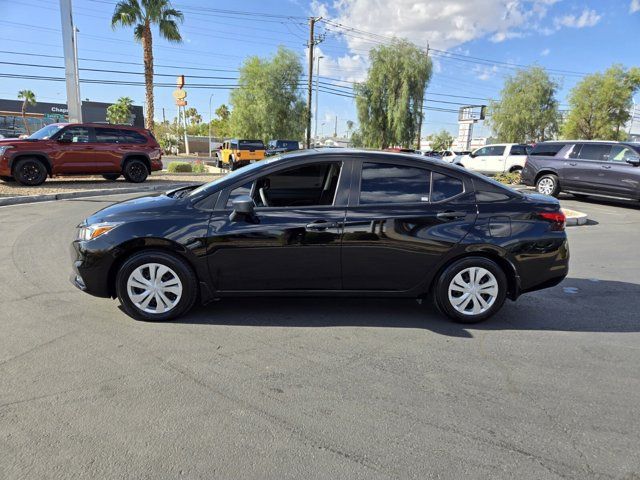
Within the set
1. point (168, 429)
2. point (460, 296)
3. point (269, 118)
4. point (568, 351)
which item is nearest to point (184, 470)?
point (168, 429)

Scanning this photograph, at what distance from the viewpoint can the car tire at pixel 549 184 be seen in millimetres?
13828

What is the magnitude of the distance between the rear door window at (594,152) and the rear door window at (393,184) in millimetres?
11205

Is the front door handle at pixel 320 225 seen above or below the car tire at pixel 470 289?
above

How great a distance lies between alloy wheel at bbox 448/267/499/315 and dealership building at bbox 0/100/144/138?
6942 cm

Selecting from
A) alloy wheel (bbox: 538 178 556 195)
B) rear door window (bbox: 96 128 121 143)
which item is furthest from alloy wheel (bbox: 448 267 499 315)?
rear door window (bbox: 96 128 121 143)

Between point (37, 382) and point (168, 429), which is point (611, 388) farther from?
point (37, 382)

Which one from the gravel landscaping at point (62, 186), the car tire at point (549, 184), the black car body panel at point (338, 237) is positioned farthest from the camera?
the car tire at point (549, 184)

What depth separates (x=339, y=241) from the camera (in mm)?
3965

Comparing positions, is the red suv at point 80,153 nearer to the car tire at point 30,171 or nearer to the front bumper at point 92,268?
the car tire at point 30,171

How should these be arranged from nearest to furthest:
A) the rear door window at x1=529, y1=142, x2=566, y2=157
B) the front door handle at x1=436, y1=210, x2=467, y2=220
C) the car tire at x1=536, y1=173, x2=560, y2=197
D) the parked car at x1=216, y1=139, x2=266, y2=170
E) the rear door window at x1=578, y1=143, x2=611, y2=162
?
1. the front door handle at x1=436, y1=210, x2=467, y2=220
2. the rear door window at x1=578, y1=143, x2=611, y2=162
3. the car tire at x1=536, y1=173, x2=560, y2=197
4. the rear door window at x1=529, y1=142, x2=566, y2=157
5. the parked car at x1=216, y1=139, x2=266, y2=170

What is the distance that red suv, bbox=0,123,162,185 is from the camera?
41.2 feet

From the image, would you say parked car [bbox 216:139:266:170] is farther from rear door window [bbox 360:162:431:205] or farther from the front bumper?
rear door window [bbox 360:162:431:205]

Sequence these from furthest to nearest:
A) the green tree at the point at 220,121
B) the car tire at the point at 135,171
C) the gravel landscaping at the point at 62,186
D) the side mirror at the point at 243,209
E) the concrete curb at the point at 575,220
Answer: the green tree at the point at 220,121, the car tire at the point at 135,171, the gravel landscaping at the point at 62,186, the concrete curb at the point at 575,220, the side mirror at the point at 243,209

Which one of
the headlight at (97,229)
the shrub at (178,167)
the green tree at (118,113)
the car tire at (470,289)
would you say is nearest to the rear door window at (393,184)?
the car tire at (470,289)
